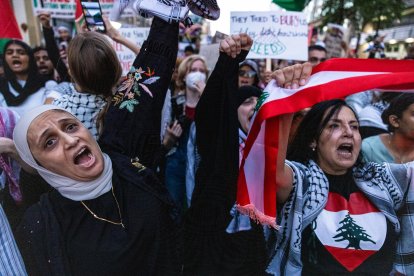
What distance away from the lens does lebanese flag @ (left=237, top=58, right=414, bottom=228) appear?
121cm

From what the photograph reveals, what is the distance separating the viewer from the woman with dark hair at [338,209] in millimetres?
1438

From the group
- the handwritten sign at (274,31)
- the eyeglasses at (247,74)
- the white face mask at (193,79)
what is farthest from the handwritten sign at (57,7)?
the eyeglasses at (247,74)

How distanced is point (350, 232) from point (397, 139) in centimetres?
91

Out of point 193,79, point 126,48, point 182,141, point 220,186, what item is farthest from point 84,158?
point 126,48

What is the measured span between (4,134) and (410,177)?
6.14 feet

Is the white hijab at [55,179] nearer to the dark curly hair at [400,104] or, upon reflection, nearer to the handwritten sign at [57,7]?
the dark curly hair at [400,104]

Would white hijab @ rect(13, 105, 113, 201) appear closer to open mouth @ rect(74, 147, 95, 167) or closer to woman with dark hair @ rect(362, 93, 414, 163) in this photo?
open mouth @ rect(74, 147, 95, 167)

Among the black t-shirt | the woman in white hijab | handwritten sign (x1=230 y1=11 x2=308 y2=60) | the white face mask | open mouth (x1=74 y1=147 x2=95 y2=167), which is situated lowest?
the black t-shirt

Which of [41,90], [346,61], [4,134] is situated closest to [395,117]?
[346,61]

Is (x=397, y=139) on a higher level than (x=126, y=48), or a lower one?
lower

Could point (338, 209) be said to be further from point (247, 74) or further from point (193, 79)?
point (247, 74)

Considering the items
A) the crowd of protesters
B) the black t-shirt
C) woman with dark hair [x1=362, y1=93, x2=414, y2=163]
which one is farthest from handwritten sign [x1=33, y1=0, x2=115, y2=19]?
the black t-shirt

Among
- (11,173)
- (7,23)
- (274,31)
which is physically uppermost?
(7,23)

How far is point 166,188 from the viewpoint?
1528 mm
